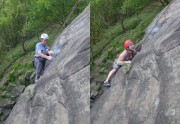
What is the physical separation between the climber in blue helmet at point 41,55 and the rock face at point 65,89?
0.40ft

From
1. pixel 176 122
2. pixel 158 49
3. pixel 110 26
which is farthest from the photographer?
pixel 110 26

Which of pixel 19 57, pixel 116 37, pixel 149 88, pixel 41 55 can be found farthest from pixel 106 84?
pixel 19 57

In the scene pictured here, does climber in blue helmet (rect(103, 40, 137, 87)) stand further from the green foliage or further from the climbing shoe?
the green foliage

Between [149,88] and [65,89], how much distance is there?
3.16 ft

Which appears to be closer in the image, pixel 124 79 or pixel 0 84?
pixel 124 79

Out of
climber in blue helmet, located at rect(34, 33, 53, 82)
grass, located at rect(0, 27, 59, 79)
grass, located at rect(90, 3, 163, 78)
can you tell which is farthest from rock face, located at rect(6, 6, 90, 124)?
grass, located at rect(0, 27, 59, 79)

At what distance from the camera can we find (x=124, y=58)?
3889 mm

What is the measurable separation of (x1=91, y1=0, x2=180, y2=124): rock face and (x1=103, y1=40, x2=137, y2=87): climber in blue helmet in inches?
2.4

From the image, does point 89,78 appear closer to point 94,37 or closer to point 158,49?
point 94,37

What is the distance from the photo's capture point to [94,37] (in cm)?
394

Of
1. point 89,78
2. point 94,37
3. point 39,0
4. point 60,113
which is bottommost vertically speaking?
point 60,113

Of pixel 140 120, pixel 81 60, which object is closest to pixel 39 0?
pixel 81 60

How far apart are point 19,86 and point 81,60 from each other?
3.44ft

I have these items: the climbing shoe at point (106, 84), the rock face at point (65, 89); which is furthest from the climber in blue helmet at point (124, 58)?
the rock face at point (65, 89)
